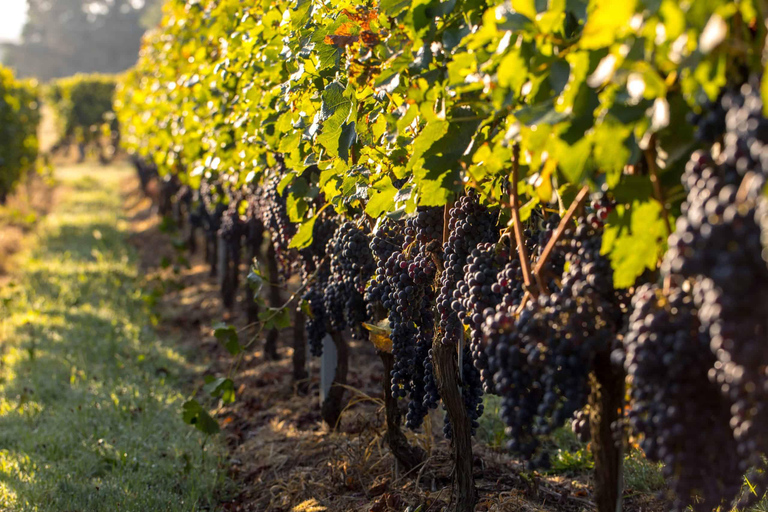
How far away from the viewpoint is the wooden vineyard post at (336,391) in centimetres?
464

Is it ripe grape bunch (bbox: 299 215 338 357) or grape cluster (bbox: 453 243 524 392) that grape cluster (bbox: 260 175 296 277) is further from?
grape cluster (bbox: 453 243 524 392)

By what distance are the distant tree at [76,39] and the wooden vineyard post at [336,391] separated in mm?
71558

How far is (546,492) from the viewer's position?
11.1 ft

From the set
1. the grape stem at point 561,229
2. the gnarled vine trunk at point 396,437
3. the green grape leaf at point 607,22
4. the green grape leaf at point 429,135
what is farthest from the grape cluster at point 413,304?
the green grape leaf at point 607,22

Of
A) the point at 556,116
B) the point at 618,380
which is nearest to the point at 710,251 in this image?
the point at 556,116

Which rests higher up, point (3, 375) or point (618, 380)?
point (618, 380)

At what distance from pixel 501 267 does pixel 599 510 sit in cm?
78

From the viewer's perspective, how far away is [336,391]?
462 centimetres

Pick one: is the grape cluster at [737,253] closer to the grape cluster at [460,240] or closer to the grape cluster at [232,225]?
the grape cluster at [460,240]

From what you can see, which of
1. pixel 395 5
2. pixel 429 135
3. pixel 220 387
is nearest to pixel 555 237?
pixel 429 135

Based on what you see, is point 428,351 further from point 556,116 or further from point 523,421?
point 556,116

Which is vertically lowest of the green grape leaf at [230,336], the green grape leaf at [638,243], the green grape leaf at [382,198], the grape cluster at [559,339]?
the green grape leaf at [230,336]

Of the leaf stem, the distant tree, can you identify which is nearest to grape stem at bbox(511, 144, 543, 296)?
the leaf stem

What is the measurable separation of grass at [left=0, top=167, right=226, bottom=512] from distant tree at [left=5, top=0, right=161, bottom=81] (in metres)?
67.0
